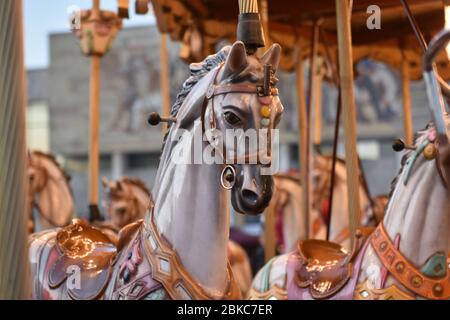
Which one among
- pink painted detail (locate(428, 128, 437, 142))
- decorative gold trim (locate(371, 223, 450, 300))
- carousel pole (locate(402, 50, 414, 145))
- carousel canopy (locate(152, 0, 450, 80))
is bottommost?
decorative gold trim (locate(371, 223, 450, 300))

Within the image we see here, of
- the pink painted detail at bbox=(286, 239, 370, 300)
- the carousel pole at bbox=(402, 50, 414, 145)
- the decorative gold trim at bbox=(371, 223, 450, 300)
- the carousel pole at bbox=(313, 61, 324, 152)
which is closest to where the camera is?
the decorative gold trim at bbox=(371, 223, 450, 300)

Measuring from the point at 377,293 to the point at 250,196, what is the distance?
2.75 feet

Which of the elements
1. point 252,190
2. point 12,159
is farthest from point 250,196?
point 12,159

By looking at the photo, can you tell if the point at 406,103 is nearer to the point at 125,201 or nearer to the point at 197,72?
the point at 125,201

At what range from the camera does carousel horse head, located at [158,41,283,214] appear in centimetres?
268

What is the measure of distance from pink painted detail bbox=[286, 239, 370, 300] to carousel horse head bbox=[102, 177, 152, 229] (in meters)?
2.94

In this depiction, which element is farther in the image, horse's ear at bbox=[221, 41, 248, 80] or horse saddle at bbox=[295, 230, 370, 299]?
horse saddle at bbox=[295, 230, 370, 299]

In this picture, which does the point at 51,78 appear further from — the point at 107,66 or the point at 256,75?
the point at 256,75

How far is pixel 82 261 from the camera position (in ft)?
11.7

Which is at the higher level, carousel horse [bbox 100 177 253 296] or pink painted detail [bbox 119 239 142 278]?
carousel horse [bbox 100 177 253 296]

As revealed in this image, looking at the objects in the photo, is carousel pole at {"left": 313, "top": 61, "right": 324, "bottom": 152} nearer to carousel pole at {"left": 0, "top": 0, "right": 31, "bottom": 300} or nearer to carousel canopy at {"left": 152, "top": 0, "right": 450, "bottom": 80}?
carousel canopy at {"left": 152, "top": 0, "right": 450, "bottom": 80}

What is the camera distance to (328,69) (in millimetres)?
6465

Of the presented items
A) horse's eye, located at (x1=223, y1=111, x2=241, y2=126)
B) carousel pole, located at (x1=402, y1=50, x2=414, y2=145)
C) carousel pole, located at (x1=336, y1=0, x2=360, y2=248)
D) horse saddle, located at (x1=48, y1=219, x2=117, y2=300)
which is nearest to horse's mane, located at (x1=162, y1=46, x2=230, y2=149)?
horse's eye, located at (x1=223, y1=111, x2=241, y2=126)

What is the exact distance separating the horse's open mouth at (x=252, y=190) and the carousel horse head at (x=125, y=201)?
4128 millimetres
